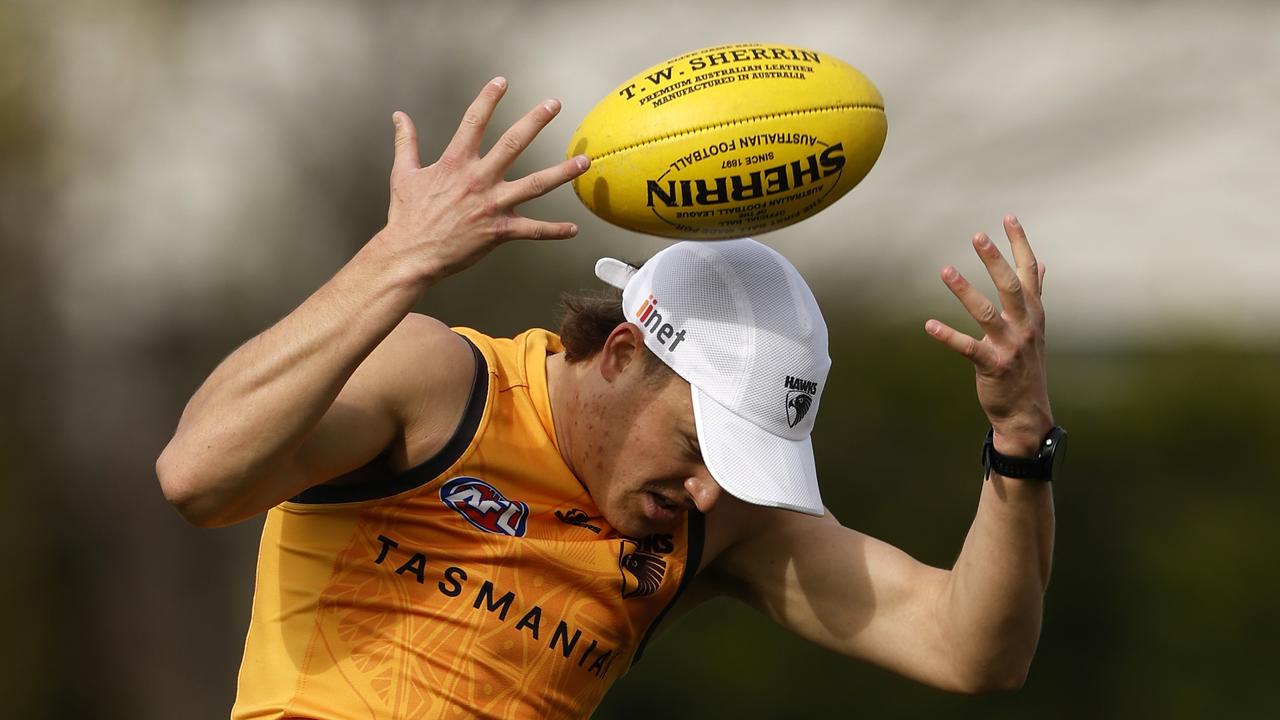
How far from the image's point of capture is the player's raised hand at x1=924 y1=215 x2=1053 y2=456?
2521mm

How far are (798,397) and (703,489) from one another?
1.02ft

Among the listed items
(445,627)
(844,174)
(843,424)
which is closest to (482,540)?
(445,627)

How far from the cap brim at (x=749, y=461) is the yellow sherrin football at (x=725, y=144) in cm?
40

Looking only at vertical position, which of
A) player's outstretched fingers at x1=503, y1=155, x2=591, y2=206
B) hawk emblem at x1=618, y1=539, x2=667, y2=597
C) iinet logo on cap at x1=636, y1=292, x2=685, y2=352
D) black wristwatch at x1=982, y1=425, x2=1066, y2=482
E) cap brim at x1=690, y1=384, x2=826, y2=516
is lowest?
→ hawk emblem at x1=618, y1=539, x2=667, y2=597

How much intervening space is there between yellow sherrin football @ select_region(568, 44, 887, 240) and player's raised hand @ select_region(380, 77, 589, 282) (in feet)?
1.01

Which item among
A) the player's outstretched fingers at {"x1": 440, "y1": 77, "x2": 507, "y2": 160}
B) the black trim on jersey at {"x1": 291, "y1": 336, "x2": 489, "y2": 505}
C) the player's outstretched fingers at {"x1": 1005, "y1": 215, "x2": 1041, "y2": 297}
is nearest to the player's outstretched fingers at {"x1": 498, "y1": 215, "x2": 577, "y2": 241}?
the player's outstretched fingers at {"x1": 440, "y1": 77, "x2": 507, "y2": 160}

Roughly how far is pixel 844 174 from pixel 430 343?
94 centimetres

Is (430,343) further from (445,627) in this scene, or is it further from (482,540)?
(445,627)

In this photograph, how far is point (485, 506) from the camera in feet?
9.13

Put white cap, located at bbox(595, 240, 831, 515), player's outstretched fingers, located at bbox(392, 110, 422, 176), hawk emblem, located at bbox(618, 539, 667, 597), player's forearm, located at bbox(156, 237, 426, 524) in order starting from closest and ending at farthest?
1. player's forearm, located at bbox(156, 237, 426, 524)
2. player's outstretched fingers, located at bbox(392, 110, 422, 176)
3. white cap, located at bbox(595, 240, 831, 515)
4. hawk emblem, located at bbox(618, 539, 667, 597)

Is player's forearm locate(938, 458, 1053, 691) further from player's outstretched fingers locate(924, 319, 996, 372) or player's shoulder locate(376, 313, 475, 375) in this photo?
player's shoulder locate(376, 313, 475, 375)

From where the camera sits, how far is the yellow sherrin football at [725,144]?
100 inches

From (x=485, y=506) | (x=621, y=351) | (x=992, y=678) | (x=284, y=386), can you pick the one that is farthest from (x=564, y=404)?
(x=992, y=678)

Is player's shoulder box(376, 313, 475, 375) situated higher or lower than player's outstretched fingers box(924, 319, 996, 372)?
lower
